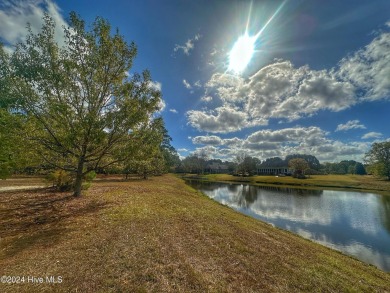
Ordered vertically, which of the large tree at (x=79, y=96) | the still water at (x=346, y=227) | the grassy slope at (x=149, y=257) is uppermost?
the large tree at (x=79, y=96)

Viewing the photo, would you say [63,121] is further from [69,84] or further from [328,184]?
[328,184]

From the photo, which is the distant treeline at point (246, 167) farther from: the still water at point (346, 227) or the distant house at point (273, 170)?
the still water at point (346, 227)

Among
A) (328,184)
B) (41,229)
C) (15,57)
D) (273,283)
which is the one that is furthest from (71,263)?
(328,184)

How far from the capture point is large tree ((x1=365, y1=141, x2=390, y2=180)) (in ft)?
243

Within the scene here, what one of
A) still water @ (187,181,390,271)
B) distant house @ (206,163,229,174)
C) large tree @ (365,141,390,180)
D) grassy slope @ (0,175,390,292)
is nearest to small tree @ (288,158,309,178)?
large tree @ (365,141,390,180)

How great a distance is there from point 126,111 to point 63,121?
3965 millimetres

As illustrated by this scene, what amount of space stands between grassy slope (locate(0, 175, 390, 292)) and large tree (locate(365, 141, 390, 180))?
290 ft

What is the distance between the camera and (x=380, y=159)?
7900 centimetres

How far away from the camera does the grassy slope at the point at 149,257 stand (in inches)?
222

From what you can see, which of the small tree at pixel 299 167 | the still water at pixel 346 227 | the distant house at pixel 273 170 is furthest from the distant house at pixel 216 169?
the still water at pixel 346 227

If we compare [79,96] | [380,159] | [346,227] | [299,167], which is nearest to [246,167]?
[299,167]

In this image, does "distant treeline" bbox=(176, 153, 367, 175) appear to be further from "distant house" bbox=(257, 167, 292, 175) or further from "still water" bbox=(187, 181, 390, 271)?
"still water" bbox=(187, 181, 390, 271)

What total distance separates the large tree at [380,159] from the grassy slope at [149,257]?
88.4 metres

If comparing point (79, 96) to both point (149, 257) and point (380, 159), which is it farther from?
point (380, 159)
